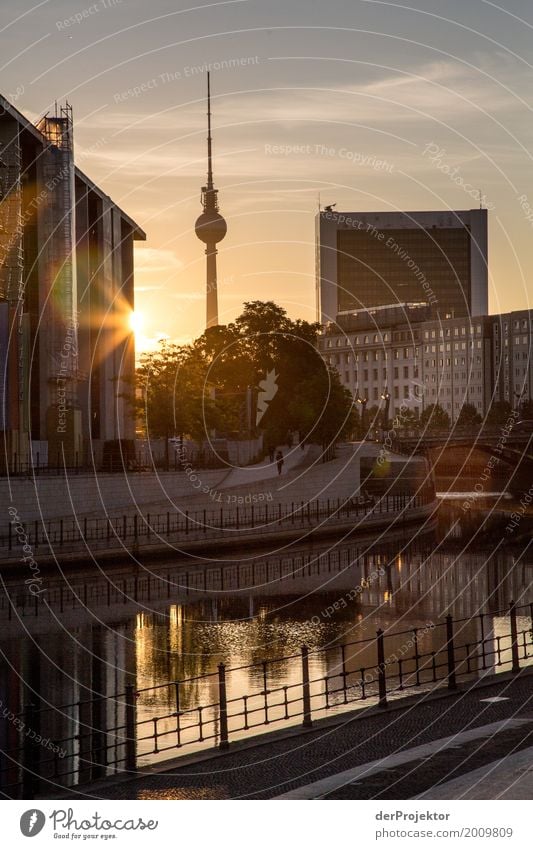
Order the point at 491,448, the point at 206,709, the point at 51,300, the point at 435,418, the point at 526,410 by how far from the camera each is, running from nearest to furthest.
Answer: the point at 206,709, the point at 51,300, the point at 491,448, the point at 526,410, the point at 435,418

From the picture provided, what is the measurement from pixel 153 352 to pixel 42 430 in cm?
1478

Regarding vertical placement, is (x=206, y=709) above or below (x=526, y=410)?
below

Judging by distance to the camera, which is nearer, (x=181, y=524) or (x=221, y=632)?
(x=221, y=632)

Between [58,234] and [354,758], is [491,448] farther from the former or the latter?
[354,758]

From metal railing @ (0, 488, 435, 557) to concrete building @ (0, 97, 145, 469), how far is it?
429 centimetres

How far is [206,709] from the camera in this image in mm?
30734

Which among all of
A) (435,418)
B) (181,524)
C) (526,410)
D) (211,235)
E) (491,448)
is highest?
(211,235)

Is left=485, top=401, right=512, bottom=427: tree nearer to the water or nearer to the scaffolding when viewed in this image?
the scaffolding

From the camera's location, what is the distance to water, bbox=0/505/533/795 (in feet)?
94.0

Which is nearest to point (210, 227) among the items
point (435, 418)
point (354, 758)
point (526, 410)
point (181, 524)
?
point (435, 418)

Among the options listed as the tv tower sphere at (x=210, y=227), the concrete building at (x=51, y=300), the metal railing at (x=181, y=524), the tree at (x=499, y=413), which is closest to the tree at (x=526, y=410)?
the tree at (x=499, y=413)

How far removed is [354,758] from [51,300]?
58.0m

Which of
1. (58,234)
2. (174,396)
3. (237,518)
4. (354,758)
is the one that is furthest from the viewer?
(174,396)
